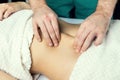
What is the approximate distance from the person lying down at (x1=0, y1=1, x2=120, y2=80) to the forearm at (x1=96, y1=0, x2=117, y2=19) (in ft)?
0.19

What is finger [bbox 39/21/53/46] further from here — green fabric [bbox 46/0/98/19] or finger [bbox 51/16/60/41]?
green fabric [bbox 46/0/98/19]

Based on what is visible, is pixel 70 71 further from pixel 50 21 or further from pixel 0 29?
pixel 0 29

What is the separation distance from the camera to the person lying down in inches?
40.8

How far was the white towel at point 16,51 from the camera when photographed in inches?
44.5

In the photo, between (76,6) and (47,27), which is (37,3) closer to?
(47,27)

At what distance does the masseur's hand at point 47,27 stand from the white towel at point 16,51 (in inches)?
1.5

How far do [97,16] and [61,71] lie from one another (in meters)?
0.29

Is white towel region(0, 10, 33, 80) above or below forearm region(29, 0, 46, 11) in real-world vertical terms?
below

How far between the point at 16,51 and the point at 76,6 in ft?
2.17

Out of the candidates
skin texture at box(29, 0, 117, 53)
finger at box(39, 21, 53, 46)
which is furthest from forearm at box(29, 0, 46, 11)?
finger at box(39, 21, 53, 46)

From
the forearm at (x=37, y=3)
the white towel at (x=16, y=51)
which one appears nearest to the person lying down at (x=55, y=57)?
the white towel at (x=16, y=51)

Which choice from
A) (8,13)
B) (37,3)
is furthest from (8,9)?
(37,3)

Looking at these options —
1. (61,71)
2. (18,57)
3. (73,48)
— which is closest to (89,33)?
(73,48)

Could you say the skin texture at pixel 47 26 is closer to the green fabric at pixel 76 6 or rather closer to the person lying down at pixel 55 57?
the person lying down at pixel 55 57
